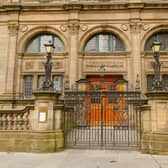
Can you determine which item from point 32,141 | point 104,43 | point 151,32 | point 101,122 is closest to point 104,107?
point 101,122

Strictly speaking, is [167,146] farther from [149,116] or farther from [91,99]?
[91,99]

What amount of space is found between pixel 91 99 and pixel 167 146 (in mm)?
6567

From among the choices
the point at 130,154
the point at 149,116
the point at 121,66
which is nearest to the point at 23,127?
the point at 130,154

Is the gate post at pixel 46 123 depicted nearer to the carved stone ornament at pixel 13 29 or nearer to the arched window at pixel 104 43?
the arched window at pixel 104 43

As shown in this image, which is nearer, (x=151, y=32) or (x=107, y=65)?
(x=107, y=65)

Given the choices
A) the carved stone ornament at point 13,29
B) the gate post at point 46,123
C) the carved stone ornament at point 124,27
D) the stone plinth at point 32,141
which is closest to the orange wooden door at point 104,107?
the gate post at point 46,123

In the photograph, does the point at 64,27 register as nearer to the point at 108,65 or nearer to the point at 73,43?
the point at 73,43

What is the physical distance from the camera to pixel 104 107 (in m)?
15.8

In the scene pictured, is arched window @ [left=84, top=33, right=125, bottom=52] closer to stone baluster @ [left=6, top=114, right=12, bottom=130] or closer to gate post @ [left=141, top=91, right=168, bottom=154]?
gate post @ [left=141, top=91, right=168, bottom=154]

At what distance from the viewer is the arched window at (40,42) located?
2047cm

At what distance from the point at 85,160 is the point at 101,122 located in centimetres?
336

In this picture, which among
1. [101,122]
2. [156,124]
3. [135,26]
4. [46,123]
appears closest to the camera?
[156,124]

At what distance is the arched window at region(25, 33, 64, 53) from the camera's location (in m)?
20.5

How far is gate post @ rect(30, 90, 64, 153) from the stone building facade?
8.21 metres
